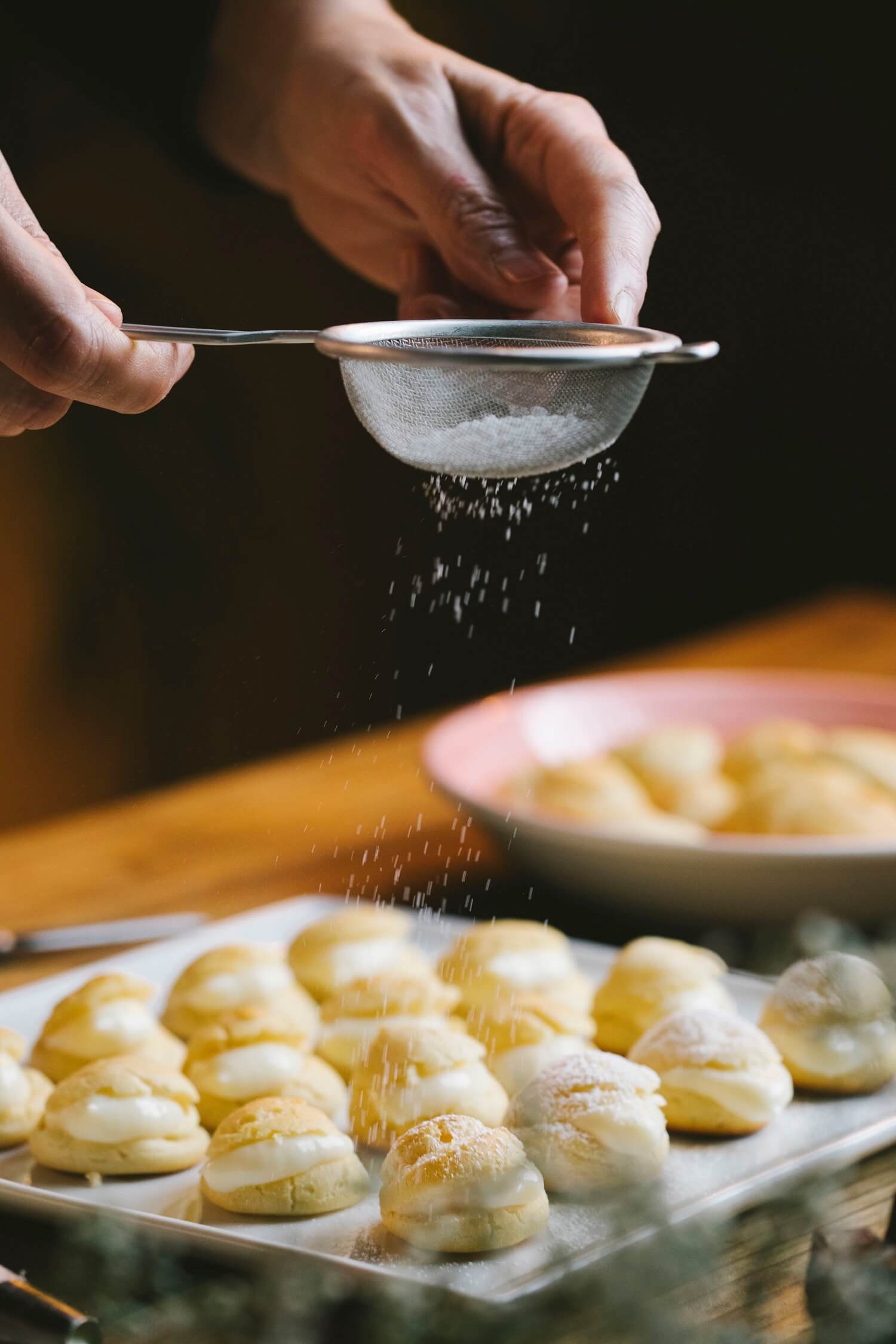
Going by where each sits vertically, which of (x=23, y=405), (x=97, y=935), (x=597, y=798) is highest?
(x=23, y=405)

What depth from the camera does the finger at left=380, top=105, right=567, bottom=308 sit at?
0.99 meters

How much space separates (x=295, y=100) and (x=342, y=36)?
0.21 feet

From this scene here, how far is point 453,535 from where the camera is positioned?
2.76 meters

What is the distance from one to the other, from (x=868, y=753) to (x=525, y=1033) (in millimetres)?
599

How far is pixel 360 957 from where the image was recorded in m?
1.04

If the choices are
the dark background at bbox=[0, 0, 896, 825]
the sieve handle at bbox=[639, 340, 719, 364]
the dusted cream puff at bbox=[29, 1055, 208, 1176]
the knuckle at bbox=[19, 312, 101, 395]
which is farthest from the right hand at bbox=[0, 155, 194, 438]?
the dark background at bbox=[0, 0, 896, 825]

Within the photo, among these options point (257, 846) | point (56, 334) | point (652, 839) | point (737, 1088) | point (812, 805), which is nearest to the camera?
point (56, 334)

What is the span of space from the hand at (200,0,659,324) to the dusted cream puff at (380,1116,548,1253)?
0.44 metres

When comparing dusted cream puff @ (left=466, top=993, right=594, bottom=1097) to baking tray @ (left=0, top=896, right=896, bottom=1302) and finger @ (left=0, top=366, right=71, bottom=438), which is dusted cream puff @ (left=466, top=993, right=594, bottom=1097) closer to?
baking tray @ (left=0, top=896, right=896, bottom=1302)

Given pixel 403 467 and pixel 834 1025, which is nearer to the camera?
pixel 834 1025

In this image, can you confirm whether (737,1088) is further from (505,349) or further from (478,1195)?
(505,349)

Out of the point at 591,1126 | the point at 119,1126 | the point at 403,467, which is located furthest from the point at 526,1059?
the point at 403,467

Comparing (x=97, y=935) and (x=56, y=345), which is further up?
(x=56, y=345)

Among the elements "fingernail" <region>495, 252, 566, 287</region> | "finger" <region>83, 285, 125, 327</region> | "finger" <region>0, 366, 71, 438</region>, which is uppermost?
"fingernail" <region>495, 252, 566, 287</region>
